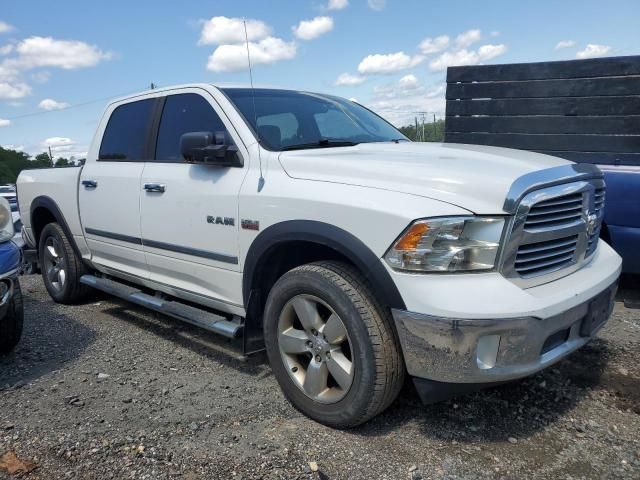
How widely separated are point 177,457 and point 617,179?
400 centimetres

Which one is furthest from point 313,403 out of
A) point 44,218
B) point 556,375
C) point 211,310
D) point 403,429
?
point 44,218

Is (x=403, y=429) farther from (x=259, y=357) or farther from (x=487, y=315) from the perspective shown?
(x=259, y=357)

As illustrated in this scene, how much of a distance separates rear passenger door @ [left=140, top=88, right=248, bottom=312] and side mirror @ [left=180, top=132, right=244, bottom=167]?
5 cm

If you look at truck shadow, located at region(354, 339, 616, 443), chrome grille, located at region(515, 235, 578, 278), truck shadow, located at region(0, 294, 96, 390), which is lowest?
truck shadow, located at region(354, 339, 616, 443)

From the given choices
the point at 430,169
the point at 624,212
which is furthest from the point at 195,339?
the point at 624,212

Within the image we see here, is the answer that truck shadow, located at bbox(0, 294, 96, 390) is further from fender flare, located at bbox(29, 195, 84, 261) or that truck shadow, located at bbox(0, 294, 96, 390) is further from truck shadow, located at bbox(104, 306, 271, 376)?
fender flare, located at bbox(29, 195, 84, 261)

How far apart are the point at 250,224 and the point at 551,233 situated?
159 cm

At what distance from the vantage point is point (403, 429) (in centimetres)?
286

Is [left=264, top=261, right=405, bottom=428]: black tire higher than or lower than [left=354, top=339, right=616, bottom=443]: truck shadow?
higher

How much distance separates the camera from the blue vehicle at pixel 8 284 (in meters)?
3.60

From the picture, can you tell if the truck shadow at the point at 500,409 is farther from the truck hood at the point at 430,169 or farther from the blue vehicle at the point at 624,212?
the blue vehicle at the point at 624,212

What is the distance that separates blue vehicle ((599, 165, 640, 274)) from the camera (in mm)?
4457

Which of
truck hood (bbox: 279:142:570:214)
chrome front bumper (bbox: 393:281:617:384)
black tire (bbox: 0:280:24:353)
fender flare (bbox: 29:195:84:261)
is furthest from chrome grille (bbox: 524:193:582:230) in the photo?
fender flare (bbox: 29:195:84:261)

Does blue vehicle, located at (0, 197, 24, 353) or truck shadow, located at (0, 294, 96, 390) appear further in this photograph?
truck shadow, located at (0, 294, 96, 390)
